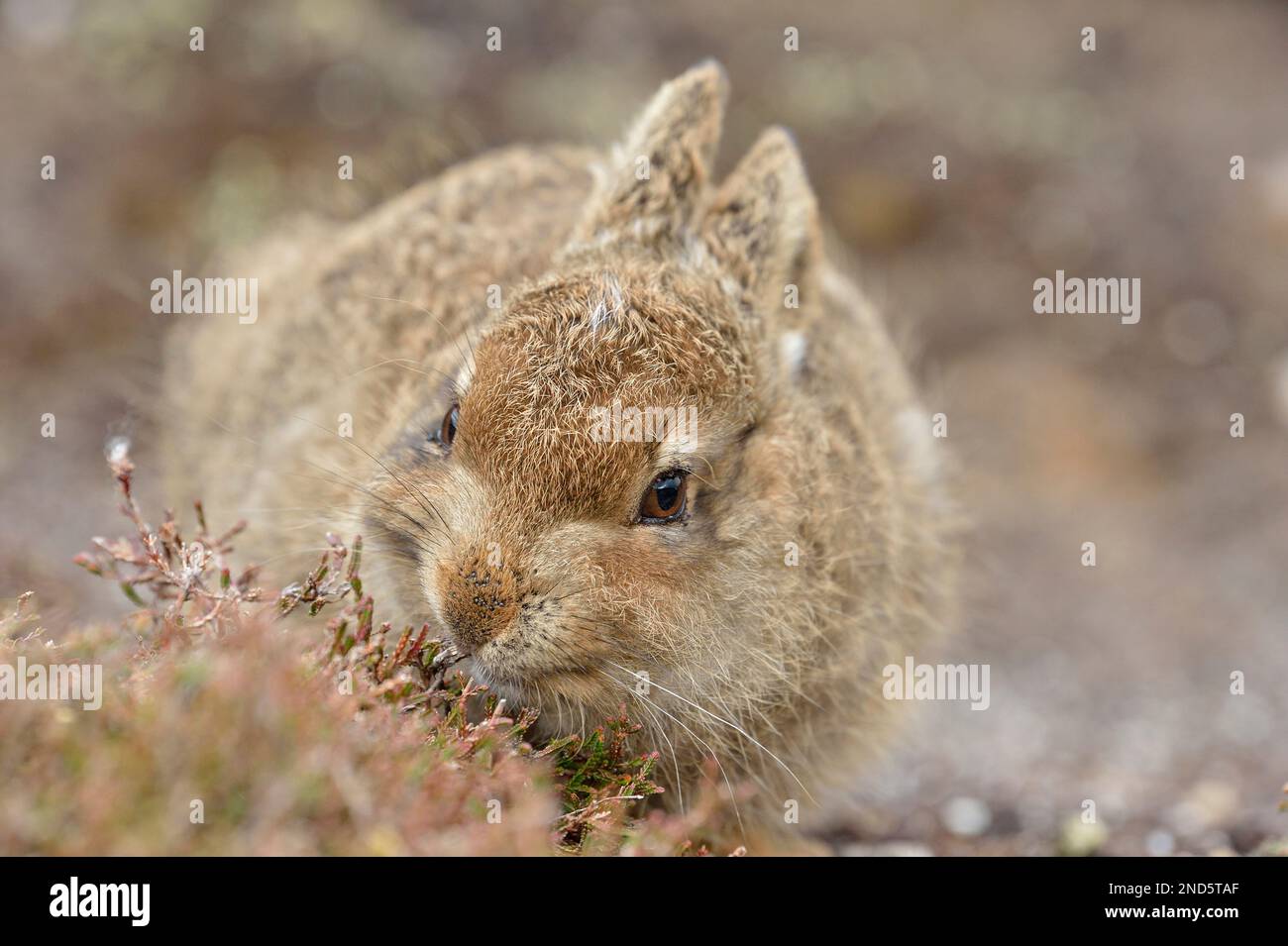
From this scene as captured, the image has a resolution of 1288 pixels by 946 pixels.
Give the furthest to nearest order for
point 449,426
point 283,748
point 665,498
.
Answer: point 449,426, point 665,498, point 283,748

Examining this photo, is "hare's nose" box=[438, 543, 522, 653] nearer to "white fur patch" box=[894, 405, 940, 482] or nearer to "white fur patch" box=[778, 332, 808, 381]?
"white fur patch" box=[778, 332, 808, 381]

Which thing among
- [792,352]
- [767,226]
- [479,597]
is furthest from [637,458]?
[767,226]

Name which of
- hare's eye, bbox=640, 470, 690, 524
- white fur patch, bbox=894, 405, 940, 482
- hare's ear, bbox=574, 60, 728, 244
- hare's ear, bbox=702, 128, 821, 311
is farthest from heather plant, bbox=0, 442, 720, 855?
white fur patch, bbox=894, 405, 940, 482

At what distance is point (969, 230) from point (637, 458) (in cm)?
1077

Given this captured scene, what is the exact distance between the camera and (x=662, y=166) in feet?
18.1

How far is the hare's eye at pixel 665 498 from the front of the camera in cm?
457

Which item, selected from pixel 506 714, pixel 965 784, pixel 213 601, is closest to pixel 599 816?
Answer: pixel 506 714

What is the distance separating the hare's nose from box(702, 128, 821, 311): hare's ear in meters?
1.94

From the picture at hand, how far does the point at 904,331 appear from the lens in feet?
28.3

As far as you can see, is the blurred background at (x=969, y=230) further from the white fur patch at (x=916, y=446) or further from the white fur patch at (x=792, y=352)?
the white fur patch at (x=792, y=352)

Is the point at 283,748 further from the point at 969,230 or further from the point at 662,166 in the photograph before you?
the point at 969,230

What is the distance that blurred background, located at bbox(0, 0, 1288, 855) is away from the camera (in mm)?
9656

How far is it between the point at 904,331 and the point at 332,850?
631 centimetres
